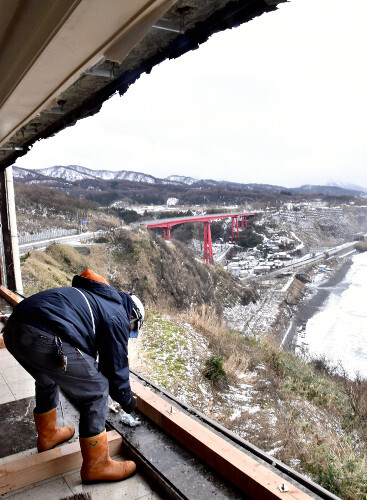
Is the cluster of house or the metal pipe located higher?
the metal pipe

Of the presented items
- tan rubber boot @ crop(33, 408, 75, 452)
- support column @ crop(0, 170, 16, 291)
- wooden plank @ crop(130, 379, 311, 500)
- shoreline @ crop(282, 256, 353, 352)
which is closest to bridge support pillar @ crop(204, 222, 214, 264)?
shoreline @ crop(282, 256, 353, 352)

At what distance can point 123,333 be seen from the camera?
79.1 inches

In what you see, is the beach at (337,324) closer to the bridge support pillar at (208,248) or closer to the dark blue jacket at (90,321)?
the bridge support pillar at (208,248)

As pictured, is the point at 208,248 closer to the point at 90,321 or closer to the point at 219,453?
the point at 219,453

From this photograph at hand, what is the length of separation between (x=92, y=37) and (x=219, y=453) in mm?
2145

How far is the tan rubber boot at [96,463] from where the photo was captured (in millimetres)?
2041

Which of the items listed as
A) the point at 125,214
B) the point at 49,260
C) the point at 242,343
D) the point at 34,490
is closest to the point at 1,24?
the point at 34,490

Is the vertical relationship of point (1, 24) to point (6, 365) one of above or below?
above

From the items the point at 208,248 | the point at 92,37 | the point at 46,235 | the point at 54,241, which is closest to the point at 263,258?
the point at 208,248

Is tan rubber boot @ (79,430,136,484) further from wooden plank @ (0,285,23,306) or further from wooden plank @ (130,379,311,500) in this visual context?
wooden plank @ (0,285,23,306)

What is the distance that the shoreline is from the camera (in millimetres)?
21894

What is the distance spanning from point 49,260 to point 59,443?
15.0 m

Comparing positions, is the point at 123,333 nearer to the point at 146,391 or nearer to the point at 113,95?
the point at 146,391

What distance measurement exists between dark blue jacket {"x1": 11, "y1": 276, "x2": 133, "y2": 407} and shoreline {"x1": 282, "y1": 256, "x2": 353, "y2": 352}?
57.5ft
